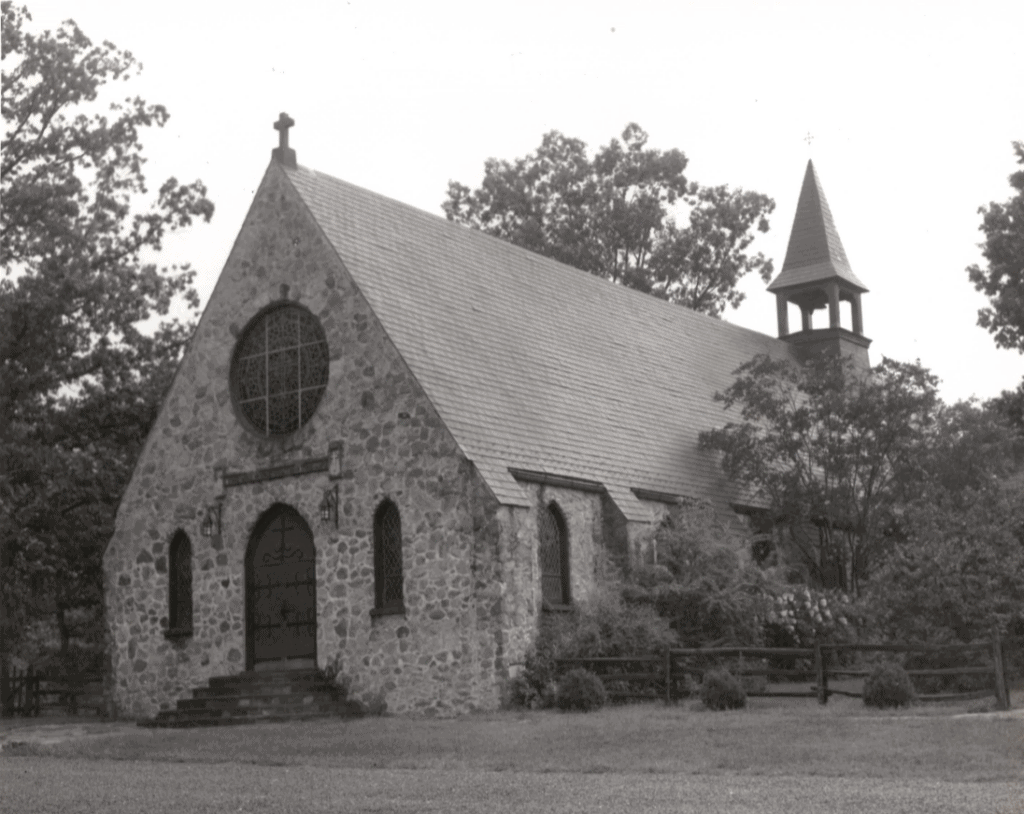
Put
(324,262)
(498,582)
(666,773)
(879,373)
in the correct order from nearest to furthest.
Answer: (666,773) → (498,582) → (324,262) → (879,373)

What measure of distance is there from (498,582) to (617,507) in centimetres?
410

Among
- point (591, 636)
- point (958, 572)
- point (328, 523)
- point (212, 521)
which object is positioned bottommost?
point (591, 636)

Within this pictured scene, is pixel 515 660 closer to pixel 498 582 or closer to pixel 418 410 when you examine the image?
pixel 498 582

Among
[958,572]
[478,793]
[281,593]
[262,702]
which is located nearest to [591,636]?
[262,702]

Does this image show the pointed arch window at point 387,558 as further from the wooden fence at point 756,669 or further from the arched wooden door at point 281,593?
the wooden fence at point 756,669

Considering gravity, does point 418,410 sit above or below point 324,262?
below

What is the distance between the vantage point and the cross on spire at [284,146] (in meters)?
28.9

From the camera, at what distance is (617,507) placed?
92.9ft

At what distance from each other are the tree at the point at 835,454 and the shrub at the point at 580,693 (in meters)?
10.0

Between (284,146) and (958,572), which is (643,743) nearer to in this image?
(958,572)

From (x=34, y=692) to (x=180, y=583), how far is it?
13.9 feet

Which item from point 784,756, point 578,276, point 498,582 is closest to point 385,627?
point 498,582

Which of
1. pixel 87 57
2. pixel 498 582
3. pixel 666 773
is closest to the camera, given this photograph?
pixel 666 773

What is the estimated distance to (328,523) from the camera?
26734 millimetres
